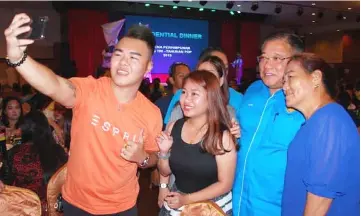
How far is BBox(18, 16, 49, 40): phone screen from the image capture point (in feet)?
4.68

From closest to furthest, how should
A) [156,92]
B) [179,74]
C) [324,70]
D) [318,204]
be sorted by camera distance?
1. [318,204]
2. [324,70]
3. [179,74]
4. [156,92]

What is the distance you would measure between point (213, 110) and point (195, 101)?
119 millimetres

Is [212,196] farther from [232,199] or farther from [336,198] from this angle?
[336,198]

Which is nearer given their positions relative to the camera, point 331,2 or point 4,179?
point 4,179

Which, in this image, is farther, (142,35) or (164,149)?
(164,149)

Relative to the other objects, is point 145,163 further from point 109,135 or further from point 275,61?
point 275,61

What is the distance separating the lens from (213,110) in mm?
2141

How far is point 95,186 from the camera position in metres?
1.82

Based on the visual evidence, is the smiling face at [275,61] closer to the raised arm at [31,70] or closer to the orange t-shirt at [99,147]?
the orange t-shirt at [99,147]

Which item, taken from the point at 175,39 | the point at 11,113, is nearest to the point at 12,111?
the point at 11,113

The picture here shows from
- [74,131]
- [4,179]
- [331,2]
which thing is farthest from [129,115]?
[331,2]

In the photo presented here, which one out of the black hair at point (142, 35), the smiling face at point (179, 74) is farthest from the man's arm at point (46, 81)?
the smiling face at point (179, 74)

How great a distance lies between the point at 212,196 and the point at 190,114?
1.62 feet

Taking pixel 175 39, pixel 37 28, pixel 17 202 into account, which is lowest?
pixel 17 202
